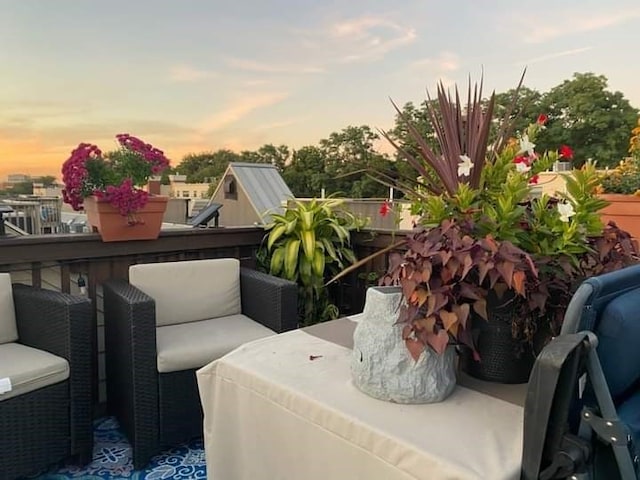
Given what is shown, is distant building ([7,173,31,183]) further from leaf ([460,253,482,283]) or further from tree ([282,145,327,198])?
tree ([282,145,327,198])

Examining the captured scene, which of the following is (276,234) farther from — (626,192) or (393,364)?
(626,192)

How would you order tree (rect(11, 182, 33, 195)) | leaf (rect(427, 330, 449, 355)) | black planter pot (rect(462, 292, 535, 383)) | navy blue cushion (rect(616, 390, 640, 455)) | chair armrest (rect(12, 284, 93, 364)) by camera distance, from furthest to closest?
tree (rect(11, 182, 33, 195)) → chair armrest (rect(12, 284, 93, 364)) → black planter pot (rect(462, 292, 535, 383)) → leaf (rect(427, 330, 449, 355)) → navy blue cushion (rect(616, 390, 640, 455))

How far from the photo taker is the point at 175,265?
2609 mm

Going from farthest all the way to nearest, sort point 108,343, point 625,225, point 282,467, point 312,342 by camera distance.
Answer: point 625,225 → point 108,343 → point 312,342 → point 282,467

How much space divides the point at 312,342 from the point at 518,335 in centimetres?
59

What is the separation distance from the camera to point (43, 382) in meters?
1.88

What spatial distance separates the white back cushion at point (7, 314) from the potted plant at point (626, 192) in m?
3.31

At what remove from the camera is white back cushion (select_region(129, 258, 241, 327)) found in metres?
2.49

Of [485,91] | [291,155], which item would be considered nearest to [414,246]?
[485,91]

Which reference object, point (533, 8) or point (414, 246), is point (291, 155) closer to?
point (533, 8)

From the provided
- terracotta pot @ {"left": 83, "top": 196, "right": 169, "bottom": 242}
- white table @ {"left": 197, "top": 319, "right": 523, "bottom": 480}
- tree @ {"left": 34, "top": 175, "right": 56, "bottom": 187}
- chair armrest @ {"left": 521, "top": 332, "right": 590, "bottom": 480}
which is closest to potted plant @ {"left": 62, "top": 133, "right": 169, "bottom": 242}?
terracotta pot @ {"left": 83, "top": 196, "right": 169, "bottom": 242}

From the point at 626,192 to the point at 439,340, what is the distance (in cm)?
343

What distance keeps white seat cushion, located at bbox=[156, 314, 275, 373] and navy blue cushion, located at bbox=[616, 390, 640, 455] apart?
65.3 inches

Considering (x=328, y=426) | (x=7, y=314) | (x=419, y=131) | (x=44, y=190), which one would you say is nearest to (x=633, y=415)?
(x=328, y=426)
